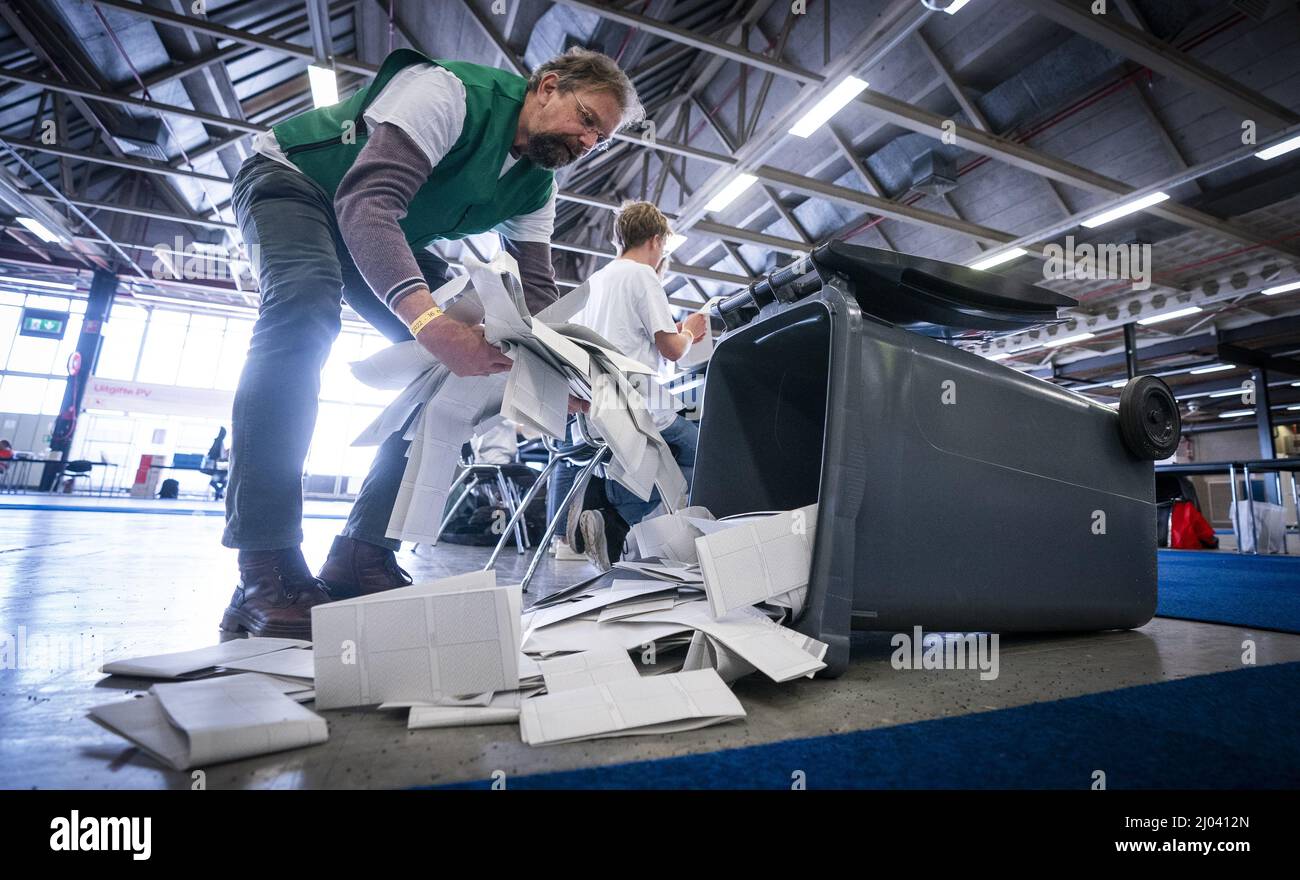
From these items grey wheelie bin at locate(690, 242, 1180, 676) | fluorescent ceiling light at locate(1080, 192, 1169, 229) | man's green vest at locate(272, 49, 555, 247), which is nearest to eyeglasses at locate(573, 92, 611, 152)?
man's green vest at locate(272, 49, 555, 247)

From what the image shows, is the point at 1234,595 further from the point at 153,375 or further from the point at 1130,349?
the point at 153,375

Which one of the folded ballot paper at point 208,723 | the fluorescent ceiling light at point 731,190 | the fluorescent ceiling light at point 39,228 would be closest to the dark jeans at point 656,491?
the folded ballot paper at point 208,723

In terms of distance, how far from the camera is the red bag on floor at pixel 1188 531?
18.0 ft

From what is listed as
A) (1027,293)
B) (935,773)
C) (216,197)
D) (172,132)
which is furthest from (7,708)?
(216,197)

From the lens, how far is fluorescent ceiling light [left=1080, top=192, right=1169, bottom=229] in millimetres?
5379

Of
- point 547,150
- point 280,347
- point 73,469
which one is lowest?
point 280,347

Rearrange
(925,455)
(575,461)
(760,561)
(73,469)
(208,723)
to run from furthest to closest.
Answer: (73,469)
(575,461)
(925,455)
(760,561)
(208,723)

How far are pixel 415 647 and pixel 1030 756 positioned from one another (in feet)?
1.95

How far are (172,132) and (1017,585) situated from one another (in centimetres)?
867

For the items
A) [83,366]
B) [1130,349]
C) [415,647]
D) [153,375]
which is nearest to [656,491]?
[415,647]

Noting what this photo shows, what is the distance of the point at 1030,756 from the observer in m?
0.54

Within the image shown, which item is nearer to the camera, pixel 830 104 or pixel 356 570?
pixel 356 570
